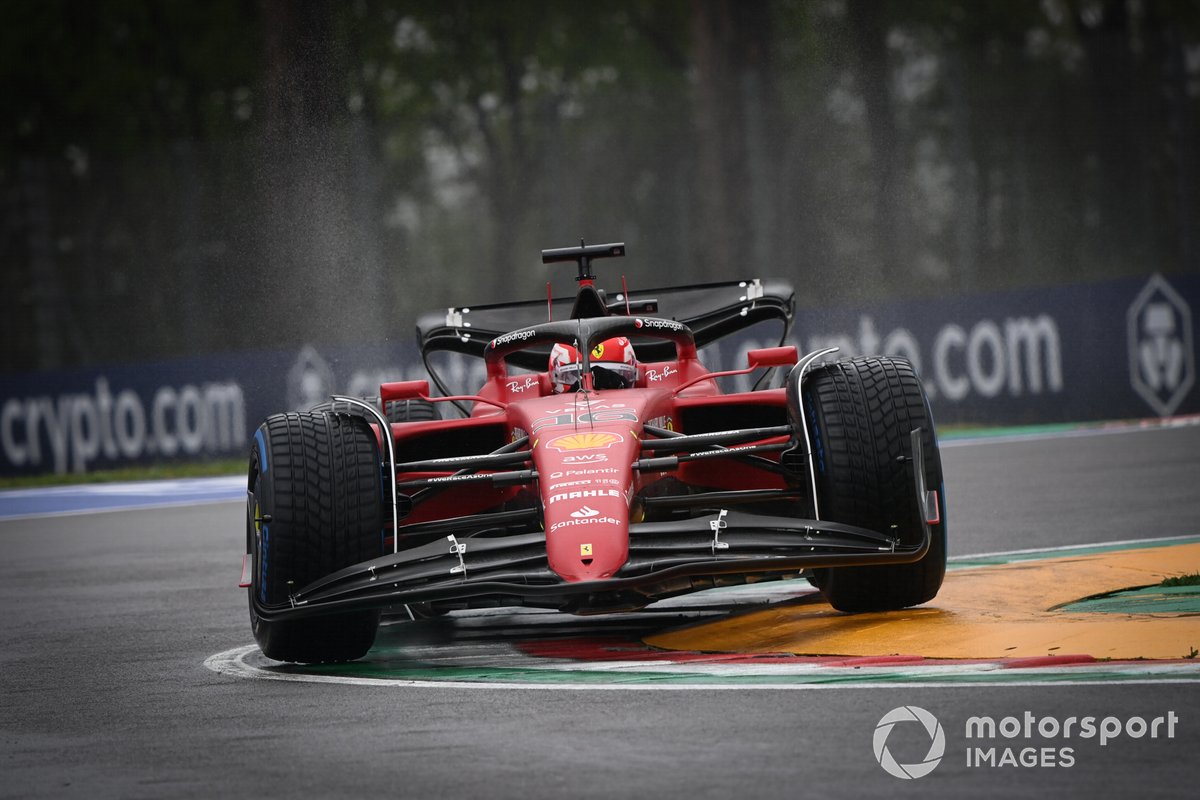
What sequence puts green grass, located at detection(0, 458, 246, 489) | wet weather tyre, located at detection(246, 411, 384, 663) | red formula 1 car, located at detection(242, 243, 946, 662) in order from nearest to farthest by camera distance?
red formula 1 car, located at detection(242, 243, 946, 662) → wet weather tyre, located at detection(246, 411, 384, 663) → green grass, located at detection(0, 458, 246, 489)

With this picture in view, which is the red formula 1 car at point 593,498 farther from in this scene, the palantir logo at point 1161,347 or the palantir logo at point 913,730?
the palantir logo at point 1161,347

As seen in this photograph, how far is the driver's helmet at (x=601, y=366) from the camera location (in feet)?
26.1

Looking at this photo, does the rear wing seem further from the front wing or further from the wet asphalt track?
the front wing

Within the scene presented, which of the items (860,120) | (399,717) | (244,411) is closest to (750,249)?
(860,120)

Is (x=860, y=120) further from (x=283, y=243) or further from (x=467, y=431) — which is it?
(x=467, y=431)

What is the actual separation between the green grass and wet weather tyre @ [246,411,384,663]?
14.6 m

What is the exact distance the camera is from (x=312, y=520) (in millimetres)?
6625

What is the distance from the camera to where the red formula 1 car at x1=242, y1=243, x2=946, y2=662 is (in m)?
6.24

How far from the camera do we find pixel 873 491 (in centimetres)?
666

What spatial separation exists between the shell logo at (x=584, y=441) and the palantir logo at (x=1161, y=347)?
48.9 ft

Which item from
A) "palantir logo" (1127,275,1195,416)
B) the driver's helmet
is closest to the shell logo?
the driver's helmet

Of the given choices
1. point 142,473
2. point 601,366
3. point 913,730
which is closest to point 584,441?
point 601,366

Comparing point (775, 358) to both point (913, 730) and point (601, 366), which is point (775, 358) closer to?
point (601, 366)

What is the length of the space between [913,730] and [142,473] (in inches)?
709
